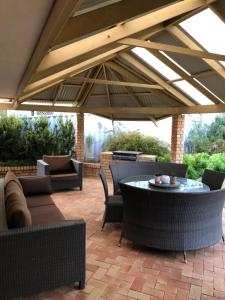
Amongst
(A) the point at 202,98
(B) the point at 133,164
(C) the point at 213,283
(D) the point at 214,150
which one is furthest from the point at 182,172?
(D) the point at 214,150

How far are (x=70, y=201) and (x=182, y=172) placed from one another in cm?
262

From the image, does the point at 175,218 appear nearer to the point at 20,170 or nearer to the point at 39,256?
the point at 39,256

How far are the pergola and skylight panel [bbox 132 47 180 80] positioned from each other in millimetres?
30

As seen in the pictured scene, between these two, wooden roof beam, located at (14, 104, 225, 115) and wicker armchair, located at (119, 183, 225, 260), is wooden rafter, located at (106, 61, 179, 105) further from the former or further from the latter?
wicker armchair, located at (119, 183, 225, 260)

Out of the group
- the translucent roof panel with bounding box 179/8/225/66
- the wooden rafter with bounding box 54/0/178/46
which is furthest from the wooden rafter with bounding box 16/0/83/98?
the translucent roof panel with bounding box 179/8/225/66

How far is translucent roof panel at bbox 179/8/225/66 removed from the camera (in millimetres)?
4086

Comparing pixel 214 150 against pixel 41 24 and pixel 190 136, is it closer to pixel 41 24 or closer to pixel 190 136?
pixel 190 136

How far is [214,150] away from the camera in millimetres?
9812

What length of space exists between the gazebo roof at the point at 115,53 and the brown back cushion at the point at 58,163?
1.86 m

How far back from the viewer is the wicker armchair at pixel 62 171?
22.7ft

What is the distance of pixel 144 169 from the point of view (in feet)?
19.6

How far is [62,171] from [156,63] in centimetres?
372

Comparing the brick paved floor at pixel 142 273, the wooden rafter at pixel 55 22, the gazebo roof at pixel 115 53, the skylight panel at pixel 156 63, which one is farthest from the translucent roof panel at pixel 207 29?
the brick paved floor at pixel 142 273

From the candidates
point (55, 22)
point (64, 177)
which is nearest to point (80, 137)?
point (64, 177)
